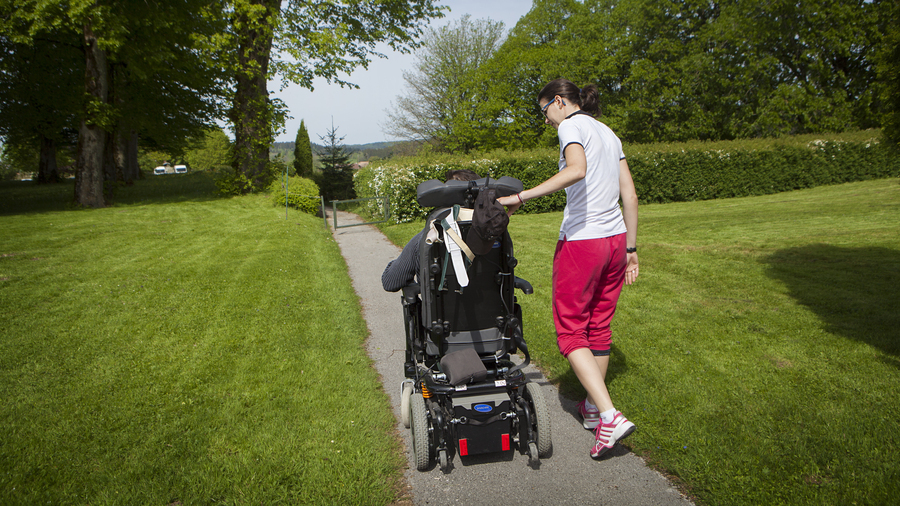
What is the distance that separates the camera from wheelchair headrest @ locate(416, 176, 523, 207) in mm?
2484

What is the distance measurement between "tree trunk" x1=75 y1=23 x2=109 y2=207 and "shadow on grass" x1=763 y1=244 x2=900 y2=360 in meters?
18.5

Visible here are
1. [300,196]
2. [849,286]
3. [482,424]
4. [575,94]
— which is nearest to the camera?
[482,424]

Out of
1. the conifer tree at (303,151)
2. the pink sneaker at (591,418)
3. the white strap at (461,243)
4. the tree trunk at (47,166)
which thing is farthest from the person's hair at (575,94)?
the tree trunk at (47,166)

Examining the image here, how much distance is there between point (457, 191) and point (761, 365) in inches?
120

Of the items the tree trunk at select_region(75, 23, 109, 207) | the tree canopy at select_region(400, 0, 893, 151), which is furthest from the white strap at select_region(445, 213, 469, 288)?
the tree canopy at select_region(400, 0, 893, 151)

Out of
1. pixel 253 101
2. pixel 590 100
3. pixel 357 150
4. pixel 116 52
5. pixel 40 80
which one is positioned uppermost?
pixel 40 80

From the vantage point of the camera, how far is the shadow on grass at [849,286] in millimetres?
4633

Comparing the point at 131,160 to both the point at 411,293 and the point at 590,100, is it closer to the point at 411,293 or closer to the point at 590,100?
the point at 411,293

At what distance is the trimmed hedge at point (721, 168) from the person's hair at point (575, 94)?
43.1 feet

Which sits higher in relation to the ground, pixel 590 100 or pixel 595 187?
pixel 590 100

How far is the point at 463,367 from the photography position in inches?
104

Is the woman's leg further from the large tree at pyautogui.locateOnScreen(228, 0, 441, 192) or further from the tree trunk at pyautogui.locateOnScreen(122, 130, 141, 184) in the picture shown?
the tree trunk at pyautogui.locateOnScreen(122, 130, 141, 184)

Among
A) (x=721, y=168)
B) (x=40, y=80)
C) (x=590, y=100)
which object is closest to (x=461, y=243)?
(x=590, y=100)

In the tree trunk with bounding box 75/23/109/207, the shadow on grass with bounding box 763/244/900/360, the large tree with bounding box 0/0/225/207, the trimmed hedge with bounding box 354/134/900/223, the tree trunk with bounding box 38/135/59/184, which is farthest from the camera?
the tree trunk with bounding box 38/135/59/184
